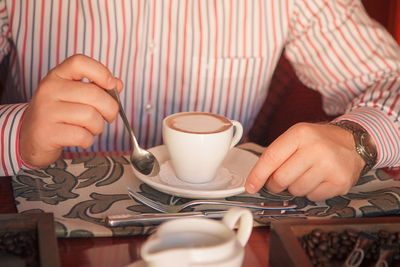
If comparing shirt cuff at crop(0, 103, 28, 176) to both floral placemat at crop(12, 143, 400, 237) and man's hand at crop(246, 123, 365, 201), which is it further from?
man's hand at crop(246, 123, 365, 201)

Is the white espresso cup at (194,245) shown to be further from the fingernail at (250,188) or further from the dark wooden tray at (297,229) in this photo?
the fingernail at (250,188)

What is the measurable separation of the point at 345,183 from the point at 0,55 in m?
0.85

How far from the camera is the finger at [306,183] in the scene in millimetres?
858

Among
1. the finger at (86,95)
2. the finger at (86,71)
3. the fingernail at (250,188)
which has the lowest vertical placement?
the fingernail at (250,188)

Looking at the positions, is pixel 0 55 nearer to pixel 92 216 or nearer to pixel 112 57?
pixel 112 57

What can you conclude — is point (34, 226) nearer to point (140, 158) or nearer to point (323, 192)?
point (140, 158)

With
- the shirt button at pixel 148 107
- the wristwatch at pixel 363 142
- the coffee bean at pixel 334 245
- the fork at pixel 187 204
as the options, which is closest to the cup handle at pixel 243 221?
the coffee bean at pixel 334 245

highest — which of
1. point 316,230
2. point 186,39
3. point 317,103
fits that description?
point 186,39

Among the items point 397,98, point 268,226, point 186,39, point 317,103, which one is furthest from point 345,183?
point 317,103

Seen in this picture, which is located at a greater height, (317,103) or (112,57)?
(112,57)

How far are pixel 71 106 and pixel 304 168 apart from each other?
0.39 metres

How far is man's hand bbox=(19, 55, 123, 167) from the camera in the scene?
86cm

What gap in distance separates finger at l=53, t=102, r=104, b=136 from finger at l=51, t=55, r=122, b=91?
0.05 metres

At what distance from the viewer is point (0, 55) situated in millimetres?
1270
